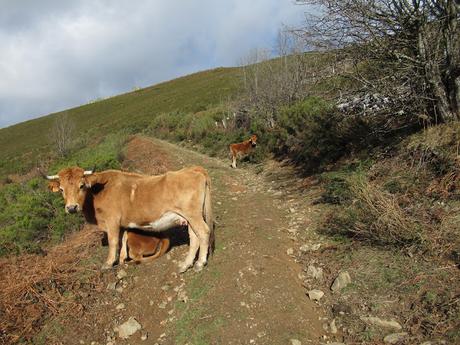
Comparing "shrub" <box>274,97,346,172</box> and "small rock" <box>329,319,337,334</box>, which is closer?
"small rock" <box>329,319,337,334</box>

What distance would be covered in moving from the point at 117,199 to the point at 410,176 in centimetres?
532

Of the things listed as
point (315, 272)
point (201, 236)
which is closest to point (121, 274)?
point (201, 236)

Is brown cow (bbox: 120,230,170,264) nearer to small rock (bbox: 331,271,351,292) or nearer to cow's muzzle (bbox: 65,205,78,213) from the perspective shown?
cow's muzzle (bbox: 65,205,78,213)

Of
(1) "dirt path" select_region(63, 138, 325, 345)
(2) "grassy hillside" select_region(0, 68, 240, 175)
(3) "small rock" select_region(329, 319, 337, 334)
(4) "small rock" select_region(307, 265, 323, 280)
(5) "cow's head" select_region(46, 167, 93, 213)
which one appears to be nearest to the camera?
(3) "small rock" select_region(329, 319, 337, 334)

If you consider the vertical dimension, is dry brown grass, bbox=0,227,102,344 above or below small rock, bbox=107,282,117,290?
above

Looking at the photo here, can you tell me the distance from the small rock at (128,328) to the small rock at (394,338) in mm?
3128

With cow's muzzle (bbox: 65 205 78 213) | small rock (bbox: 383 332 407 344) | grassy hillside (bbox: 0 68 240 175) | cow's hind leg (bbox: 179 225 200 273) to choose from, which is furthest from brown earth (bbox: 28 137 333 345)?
grassy hillside (bbox: 0 68 240 175)

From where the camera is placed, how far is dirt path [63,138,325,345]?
4941 mm

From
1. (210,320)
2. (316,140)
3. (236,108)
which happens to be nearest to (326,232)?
(210,320)

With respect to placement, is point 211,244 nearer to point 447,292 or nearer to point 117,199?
point 117,199

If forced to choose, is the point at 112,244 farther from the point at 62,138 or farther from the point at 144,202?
the point at 62,138

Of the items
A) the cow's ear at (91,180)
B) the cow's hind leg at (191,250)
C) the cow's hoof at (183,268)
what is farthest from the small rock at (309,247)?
the cow's ear at (91,180)

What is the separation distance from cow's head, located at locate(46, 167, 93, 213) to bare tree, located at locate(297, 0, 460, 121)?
239 inches

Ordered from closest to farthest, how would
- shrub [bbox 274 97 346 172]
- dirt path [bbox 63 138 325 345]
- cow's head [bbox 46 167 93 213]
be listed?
1. dirt path [bbox 63 138 325 345]
2. cow's head [bbox 46 167 93 213]
3. shrub [bbox 274 97 346 172]
